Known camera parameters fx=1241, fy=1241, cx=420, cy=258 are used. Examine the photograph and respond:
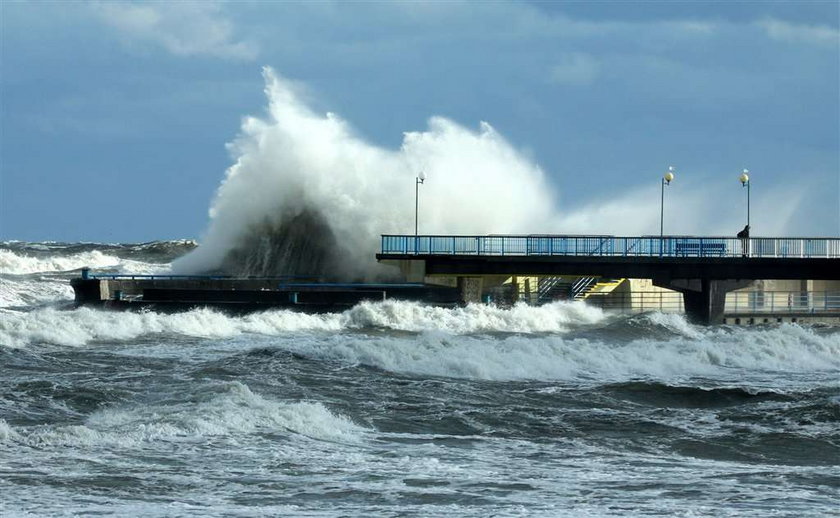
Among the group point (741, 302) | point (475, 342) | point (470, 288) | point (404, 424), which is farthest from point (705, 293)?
point (404, 424)

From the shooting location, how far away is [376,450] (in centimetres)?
1229

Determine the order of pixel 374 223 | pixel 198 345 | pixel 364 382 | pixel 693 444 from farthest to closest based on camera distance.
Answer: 1. pixel 374 223
2. pixel 198 345
3. pixel 364 382
4. pixel 693 444

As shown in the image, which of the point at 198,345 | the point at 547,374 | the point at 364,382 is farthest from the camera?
the point at 198,345

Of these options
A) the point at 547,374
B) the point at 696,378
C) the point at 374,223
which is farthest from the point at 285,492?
the point at 374,223

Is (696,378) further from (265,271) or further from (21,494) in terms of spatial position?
(265,271)

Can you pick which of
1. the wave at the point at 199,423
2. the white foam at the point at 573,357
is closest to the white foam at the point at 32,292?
the white foam at the point at 573,357

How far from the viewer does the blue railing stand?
106ft

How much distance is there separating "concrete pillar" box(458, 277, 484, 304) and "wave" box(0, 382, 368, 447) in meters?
18.2

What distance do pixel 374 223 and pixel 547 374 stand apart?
1858cm

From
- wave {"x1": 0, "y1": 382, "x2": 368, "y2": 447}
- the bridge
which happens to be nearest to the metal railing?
the bridge

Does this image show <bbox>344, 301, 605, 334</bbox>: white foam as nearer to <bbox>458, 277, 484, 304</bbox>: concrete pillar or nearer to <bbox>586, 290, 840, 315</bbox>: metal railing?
<bbox>458, 277, 484, 304</bbox>: concrete pillar

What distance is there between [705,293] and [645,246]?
2.00 metres

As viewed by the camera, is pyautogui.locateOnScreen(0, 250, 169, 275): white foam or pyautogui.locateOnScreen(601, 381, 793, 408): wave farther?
pyautogui.locateOnScreen(0, 250, 169, 275): white foam

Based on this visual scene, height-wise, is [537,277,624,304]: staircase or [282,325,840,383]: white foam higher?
[537,277,624,304]: staircase
